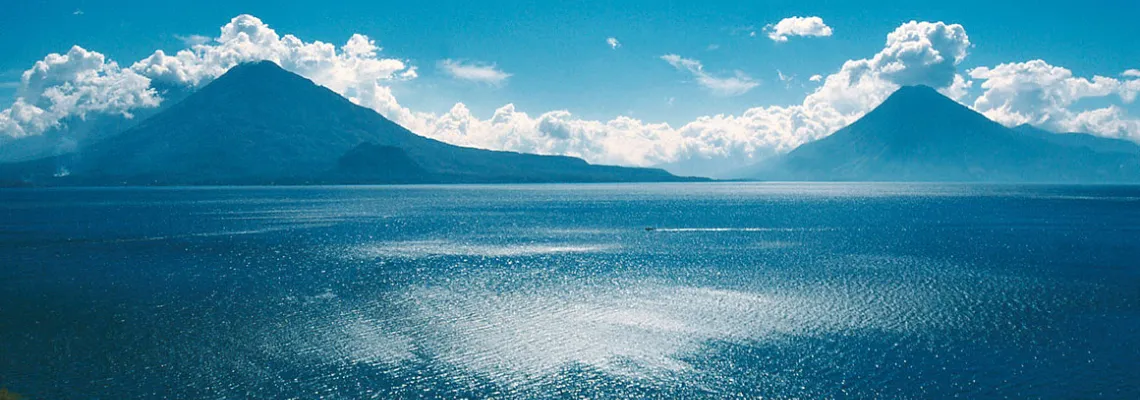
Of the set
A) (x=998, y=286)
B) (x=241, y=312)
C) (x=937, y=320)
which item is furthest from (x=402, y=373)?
(x=998, y=286)

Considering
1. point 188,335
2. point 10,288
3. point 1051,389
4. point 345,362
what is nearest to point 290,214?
point 10,288

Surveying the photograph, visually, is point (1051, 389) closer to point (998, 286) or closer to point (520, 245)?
point (998, 286)

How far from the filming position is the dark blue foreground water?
117 ft

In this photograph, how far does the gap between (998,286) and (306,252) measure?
86522 millimetres

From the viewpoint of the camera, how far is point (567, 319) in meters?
50.9

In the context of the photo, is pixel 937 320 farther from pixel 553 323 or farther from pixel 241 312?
pixel 241 312

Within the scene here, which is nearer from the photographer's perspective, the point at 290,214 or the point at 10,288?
the point at 10,288

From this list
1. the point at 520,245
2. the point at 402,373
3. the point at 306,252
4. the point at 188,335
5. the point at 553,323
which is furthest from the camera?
the point at 520,245

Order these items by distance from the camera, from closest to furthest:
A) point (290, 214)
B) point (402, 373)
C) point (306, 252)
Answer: point (402, 373), point (306, 252), point (290, 214)

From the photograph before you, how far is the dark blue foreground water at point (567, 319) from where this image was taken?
117 feet

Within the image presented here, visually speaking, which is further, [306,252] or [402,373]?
[306,252]

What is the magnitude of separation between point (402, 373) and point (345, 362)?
176 inches

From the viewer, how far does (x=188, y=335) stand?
44.8 meters

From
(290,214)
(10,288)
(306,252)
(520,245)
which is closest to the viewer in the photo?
(10,288)
